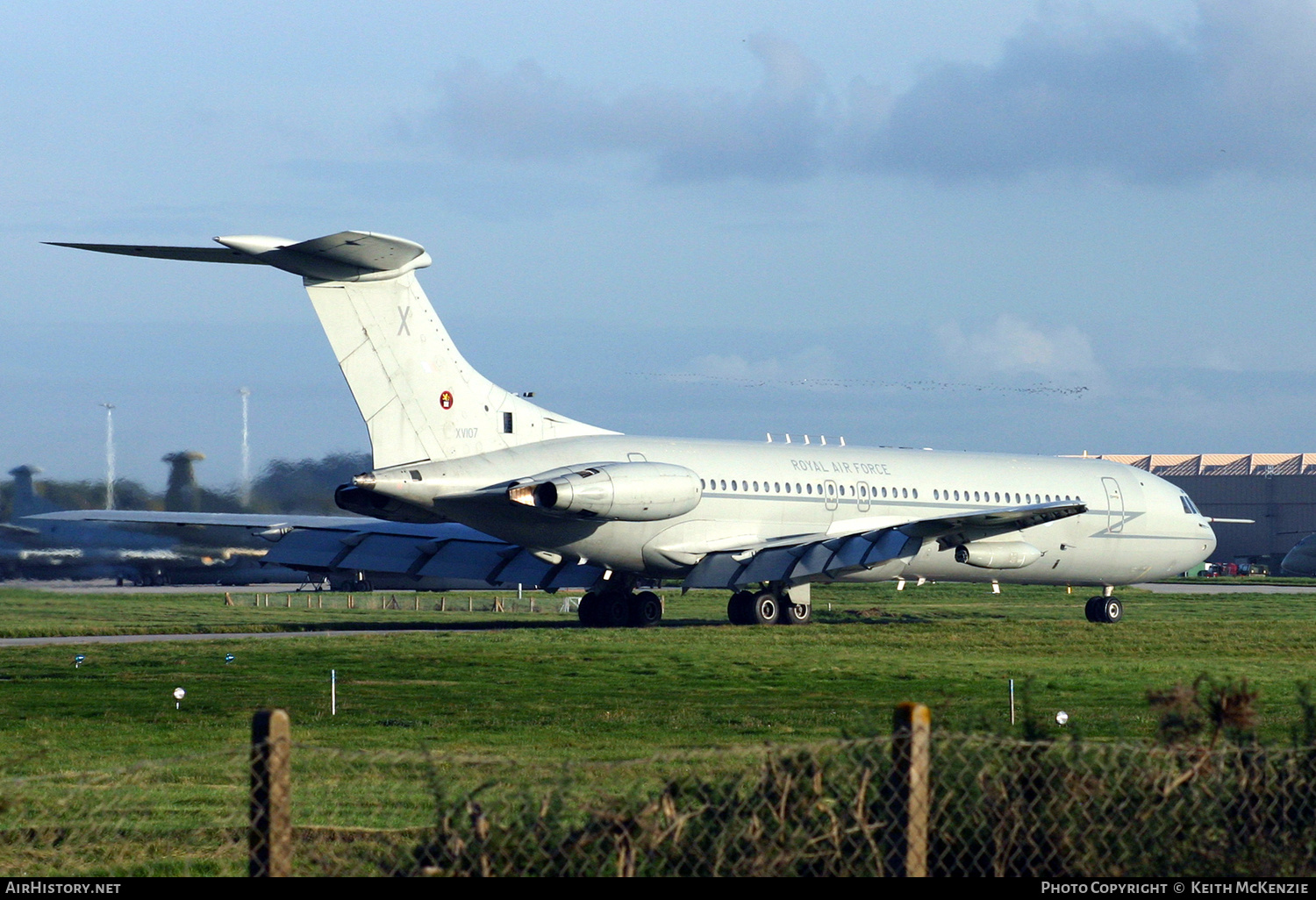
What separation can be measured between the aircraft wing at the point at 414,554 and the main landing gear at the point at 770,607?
127 inches

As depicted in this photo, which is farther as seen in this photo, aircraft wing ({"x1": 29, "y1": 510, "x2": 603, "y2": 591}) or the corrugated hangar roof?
the corrugated hangar roof

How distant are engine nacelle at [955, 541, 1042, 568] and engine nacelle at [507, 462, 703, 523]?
22.0 ft

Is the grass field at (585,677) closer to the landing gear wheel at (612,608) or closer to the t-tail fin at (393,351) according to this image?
the landing gear wheel at (612,608)

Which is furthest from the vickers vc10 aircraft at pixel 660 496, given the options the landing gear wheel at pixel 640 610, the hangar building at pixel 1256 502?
the hangar building at pixel 1256 502

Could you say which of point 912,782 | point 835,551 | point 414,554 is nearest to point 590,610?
point 414,554

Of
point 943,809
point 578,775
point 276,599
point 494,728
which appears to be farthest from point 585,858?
point 276,599

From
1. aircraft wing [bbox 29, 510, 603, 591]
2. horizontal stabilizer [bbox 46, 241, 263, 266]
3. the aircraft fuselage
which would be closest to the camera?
horizontal stabilizer [bbox 46, 241, 263, 266]

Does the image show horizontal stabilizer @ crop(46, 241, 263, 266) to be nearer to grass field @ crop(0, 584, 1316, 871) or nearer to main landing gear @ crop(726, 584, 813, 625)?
grass field @ crop(0, 584, 1316, 871)

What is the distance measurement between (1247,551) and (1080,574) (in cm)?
7439

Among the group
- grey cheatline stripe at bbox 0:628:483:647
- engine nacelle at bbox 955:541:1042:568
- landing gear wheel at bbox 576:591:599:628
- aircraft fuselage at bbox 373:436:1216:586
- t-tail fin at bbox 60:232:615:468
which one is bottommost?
grey cheatline stripe at bbox 0:628:483:647

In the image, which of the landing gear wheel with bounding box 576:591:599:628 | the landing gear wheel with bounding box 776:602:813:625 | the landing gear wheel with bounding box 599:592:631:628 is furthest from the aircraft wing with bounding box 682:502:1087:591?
the landing gear wheel with bounding box 576:591:599:628

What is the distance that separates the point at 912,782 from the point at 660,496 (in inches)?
971

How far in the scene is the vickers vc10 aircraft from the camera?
2927 centimetres

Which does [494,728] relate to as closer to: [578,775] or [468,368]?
[578,775]
